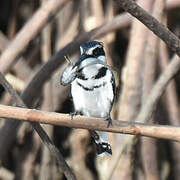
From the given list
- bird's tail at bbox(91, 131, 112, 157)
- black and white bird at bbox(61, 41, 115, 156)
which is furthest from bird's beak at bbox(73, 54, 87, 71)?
bird's tail at bbox(91, 131, 112, 157)

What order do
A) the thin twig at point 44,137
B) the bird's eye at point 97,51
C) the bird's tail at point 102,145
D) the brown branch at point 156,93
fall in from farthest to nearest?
the brown branch at point 156,93 → the bird's tail at point 102,145 → the bird's eye at point 97,51 → the thin twig at point 44,137

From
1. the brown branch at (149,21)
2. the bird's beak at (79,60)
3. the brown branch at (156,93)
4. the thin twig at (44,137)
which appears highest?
the brown branch at (149,21)

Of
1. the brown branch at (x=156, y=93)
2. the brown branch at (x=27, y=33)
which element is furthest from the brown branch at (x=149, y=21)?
the brown branch at (x=27, y=33)

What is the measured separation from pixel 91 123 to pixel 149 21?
32 cm

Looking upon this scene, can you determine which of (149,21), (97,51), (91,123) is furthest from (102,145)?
(149,21)

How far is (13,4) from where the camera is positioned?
10.9 feet

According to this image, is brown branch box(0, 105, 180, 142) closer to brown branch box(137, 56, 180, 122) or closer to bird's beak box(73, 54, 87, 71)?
bird's beak box(73, 54, 87, 71)

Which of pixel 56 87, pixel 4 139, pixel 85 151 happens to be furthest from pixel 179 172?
pixel 4 139

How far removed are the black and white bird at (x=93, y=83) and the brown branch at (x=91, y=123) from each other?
17 centimetres

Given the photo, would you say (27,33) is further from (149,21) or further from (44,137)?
(149,21)

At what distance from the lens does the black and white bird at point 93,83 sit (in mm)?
1846

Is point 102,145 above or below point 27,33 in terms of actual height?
below

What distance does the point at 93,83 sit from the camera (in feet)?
6.37

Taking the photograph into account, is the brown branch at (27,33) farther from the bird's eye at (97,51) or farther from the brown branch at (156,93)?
the bird's eye at (97,51)
